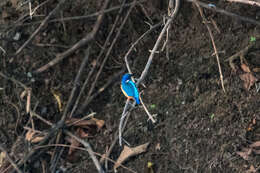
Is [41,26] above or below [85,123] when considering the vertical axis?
above

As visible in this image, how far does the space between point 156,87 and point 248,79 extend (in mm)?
733

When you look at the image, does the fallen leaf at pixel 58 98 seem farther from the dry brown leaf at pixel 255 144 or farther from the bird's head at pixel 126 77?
the dry brown leaf at pixel 255 144

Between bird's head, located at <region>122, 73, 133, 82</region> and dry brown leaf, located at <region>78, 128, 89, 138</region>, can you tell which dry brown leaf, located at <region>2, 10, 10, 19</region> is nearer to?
dry brown leaf, located at <region>78, 128, 89, 138</region>

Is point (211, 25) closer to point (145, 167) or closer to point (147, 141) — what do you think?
point (147, 141)

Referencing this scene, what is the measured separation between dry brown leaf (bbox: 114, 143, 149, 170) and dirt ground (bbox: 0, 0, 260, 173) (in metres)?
0.03

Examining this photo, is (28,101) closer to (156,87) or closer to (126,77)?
(126,77)

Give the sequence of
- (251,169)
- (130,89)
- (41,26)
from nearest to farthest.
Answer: (130,89) → (251,169) → (41,26)

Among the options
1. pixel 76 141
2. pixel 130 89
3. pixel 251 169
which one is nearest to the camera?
pixel 130 89

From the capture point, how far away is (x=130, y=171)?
1967mm

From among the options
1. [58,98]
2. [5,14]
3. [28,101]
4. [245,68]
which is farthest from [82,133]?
[245,68]

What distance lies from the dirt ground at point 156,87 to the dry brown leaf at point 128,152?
0.11ft

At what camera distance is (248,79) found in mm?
2082

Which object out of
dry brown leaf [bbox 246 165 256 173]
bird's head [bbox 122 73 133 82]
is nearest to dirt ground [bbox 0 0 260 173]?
dry brown leaf [bbox 246 165 256 173]

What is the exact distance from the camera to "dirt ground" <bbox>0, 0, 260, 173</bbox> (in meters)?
1.99
